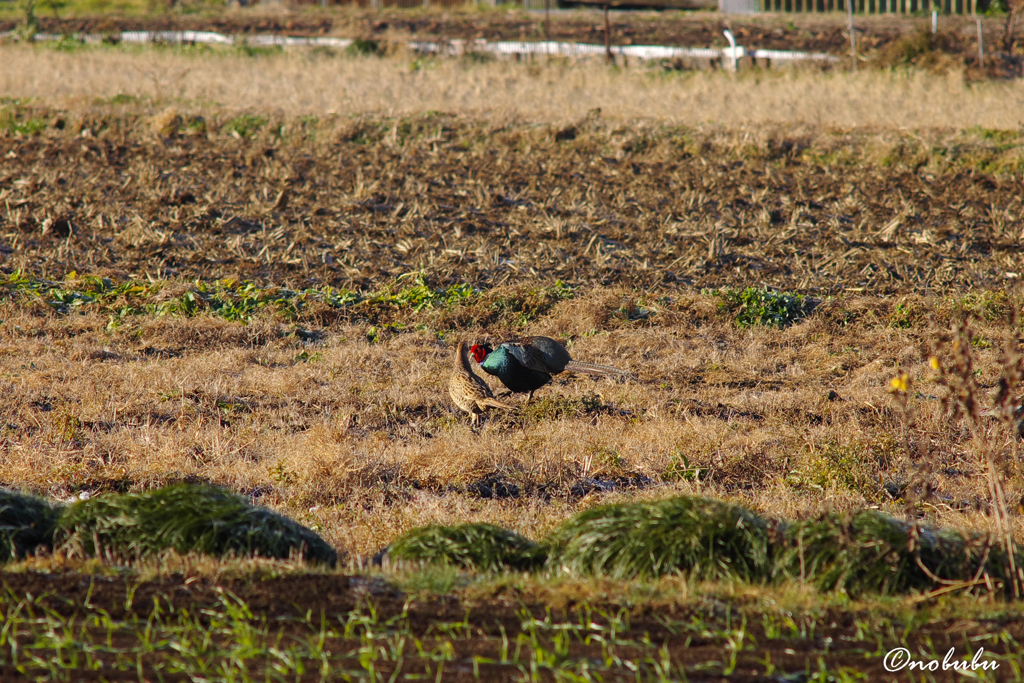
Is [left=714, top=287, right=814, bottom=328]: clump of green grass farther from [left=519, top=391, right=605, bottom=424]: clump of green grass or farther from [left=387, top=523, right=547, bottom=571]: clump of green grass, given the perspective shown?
[left=387, top=523, right=547, bottom=571]: clump of green grass

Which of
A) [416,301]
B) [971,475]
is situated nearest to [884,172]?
[416,301]

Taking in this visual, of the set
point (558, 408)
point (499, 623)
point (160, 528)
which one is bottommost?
point (558, 408)

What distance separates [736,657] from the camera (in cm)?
382

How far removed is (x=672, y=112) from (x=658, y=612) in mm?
16224

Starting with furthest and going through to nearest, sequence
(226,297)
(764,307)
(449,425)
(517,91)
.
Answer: (517,91) → (226,297) → (764,307) → (449,425)

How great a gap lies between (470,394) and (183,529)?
134 inches

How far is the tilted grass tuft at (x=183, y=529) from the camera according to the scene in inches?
197

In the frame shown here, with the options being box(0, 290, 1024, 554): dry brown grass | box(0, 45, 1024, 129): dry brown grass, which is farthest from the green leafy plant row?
box(0, 45, 1024, 129): dry brown grass

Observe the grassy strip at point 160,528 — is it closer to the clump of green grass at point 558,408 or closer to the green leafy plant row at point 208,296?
the clump of green grass at point 558,408

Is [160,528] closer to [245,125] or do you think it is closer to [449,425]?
[449,425]

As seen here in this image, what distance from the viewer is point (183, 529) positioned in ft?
16.5

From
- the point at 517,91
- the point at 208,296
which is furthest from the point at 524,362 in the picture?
the point at 517,91

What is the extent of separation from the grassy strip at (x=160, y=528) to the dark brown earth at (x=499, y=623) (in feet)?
1.35

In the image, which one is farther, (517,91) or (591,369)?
(517,91)
